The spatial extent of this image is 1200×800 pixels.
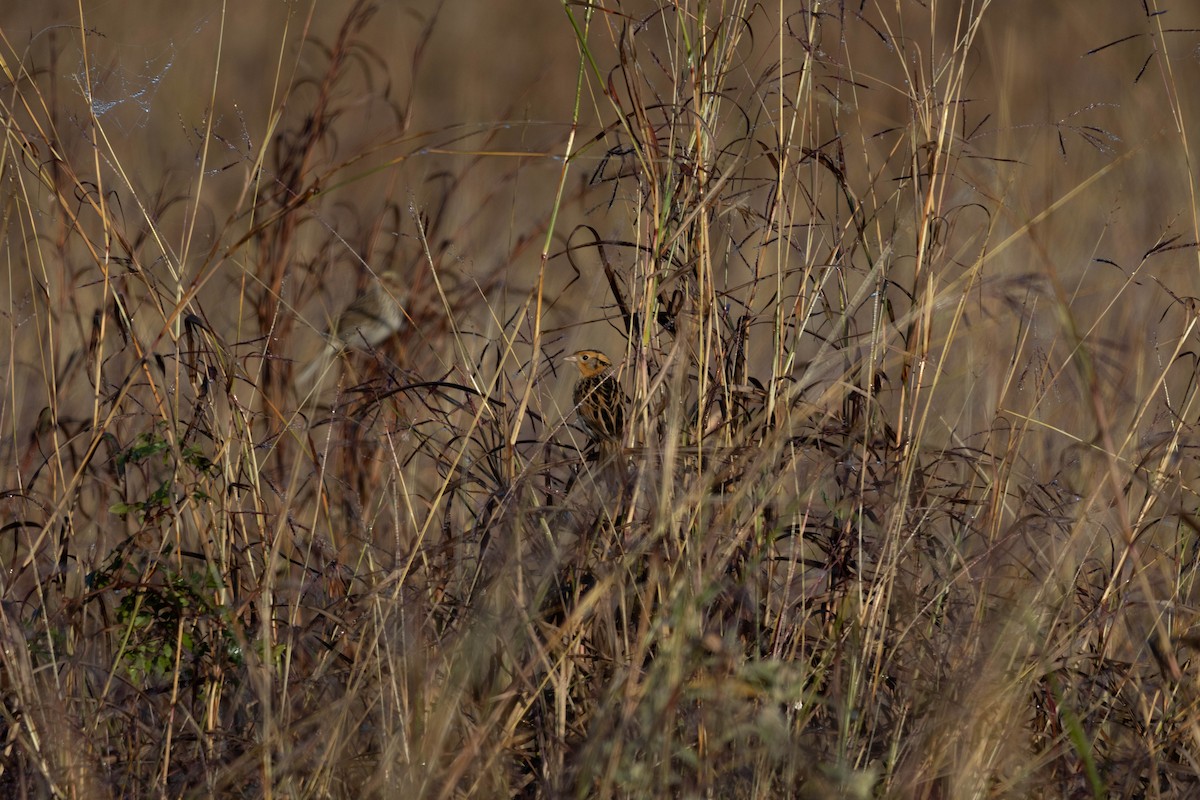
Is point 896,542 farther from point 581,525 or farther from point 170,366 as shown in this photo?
point 170,366

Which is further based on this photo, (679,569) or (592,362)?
(592,362)

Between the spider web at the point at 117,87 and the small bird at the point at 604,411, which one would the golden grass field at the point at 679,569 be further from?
the small bird at the point at 604,411

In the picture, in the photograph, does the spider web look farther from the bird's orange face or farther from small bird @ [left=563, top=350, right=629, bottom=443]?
the bird's orange face

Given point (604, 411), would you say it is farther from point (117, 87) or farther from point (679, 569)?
point (117, 87)

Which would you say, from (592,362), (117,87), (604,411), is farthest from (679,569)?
(592,362)

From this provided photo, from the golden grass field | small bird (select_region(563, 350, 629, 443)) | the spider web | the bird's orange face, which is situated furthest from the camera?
the bird's orange face

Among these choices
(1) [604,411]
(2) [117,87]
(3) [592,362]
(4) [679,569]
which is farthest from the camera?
(3) [592,362]

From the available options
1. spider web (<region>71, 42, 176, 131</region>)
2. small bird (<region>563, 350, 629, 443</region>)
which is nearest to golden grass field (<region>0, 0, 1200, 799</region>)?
spider web (<region>71, 42, 176, 131</region>)

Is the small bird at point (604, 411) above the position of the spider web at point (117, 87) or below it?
below

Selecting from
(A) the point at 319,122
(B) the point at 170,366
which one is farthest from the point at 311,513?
(A) the point at 319,122

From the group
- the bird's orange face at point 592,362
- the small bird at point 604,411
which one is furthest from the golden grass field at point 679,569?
the bird's orange face at point 592,362

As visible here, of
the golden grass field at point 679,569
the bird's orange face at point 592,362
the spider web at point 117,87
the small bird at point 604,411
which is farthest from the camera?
the bird's orange face at point 592,362

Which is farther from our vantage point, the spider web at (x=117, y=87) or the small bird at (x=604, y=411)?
the small bird at (x=604, y=411)

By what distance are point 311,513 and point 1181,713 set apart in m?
1.95
